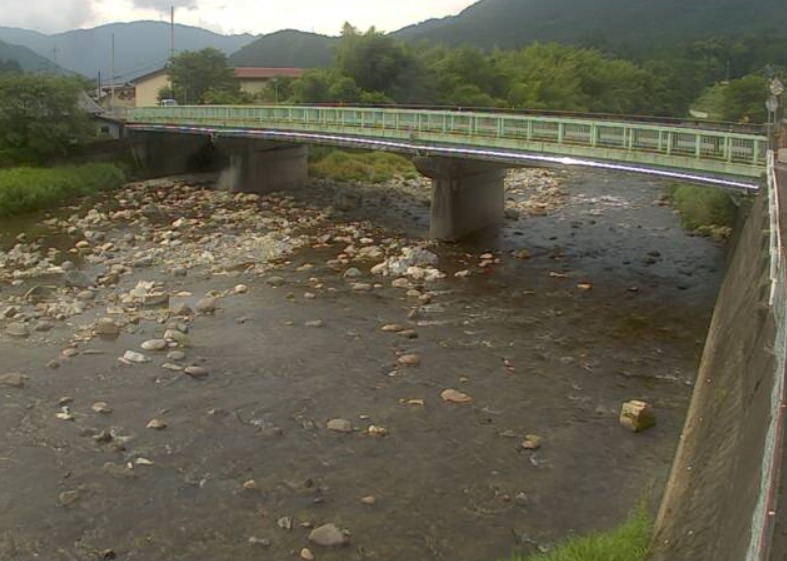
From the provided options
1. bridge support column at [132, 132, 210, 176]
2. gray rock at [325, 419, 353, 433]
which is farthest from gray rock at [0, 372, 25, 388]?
bridge support column at [132, 132, 210, 176]

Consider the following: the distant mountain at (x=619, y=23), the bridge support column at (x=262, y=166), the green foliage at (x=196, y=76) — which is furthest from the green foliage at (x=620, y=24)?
the bridge support column at (x=262, y=166)

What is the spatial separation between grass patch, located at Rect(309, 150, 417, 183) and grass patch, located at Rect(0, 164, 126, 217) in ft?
36.5

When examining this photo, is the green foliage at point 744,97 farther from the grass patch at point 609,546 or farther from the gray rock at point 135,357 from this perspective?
the grass patch at point 609,546

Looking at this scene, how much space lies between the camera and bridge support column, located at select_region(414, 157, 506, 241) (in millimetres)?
26812

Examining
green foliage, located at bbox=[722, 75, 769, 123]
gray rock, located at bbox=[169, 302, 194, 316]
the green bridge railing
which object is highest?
green foliage, located at bbox=[722, 75, 769, 123]

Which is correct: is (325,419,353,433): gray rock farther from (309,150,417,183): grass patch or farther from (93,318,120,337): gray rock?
(309,150,417,183): grass patch

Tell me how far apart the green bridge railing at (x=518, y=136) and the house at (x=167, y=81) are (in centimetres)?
3655

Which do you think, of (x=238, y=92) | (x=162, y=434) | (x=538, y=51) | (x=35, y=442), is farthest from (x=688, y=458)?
(x=538, y=51)

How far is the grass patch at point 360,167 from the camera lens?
143 ft

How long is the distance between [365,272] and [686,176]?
9.30 m

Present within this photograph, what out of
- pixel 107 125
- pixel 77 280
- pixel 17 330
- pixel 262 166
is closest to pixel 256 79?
pixel 107 125

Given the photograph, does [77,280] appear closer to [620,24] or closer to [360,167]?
→ [360,167]

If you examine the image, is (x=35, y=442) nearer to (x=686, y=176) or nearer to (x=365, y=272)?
A: (x=365, y=272)

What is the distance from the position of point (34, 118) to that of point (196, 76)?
3185cm
